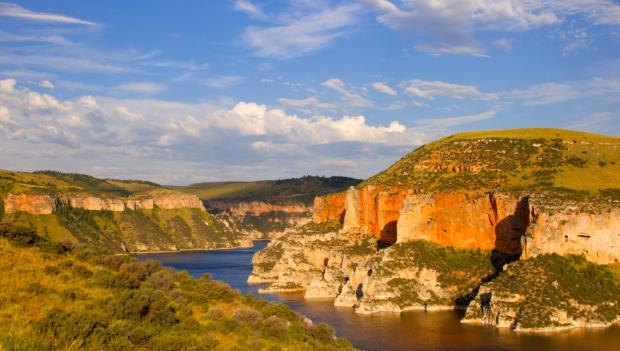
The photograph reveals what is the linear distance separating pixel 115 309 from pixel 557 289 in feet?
177

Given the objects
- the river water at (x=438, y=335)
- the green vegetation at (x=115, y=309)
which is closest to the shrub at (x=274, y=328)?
the green vegetation at (x=115, y=309)

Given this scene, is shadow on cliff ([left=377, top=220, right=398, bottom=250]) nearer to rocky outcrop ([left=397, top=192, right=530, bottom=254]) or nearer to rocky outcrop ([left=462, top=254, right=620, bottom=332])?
rocky outcrop ([left=397, top=192, right=530, bottom=254])

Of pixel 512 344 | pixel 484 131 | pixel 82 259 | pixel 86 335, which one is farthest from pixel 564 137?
pixel 86 335

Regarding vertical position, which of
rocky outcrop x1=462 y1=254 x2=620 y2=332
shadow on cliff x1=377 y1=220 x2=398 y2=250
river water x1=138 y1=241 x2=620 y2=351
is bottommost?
river water x1=138 y1=241 x2=620 y2=351

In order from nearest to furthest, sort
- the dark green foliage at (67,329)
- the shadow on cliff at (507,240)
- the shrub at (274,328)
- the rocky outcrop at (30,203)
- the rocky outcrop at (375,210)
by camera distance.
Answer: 1. the dark green foliage at (67,329)
2. the shrub at (274,328)
3. the shadow on cliff at (507,240)
4. the rocky outcrop at (375,210)
5. the rocky outcrop at (30,203)

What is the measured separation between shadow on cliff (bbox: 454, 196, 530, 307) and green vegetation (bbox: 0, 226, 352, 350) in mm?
46093

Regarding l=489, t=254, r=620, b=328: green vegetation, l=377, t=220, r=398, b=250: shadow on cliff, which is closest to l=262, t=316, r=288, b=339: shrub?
l=489, t=254, r=620, b=328: green vegetation

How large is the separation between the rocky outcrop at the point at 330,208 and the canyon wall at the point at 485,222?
13.1m

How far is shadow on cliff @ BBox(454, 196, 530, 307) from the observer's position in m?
78.2

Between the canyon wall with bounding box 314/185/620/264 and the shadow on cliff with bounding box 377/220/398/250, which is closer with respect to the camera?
the canyon wall with bounding box 314/185/620/264

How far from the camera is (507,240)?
8256 centimetres

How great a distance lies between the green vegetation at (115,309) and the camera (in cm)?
1972

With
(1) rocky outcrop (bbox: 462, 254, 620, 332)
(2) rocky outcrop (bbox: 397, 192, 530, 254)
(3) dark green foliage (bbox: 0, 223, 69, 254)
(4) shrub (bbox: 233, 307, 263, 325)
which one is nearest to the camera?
(3) dark green foliage (bbox: 0, 223, 69, 254)

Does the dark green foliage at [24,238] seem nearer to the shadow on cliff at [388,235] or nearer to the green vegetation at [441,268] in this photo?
the green vegetation at [441,268]
